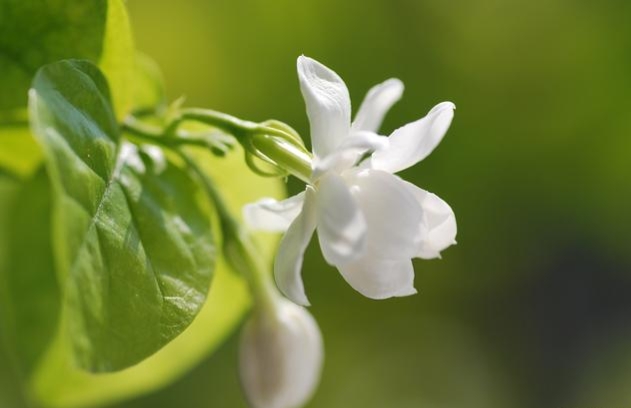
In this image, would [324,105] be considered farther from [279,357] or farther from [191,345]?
[191,345]

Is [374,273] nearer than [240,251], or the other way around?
[374,273]

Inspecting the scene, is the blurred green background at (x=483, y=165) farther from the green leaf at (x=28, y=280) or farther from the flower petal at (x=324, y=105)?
the flower petal at (x=324, y=105)

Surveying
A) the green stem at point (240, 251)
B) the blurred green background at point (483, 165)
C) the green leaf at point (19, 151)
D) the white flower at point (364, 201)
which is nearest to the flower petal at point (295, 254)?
the white flower at point (364, 201)

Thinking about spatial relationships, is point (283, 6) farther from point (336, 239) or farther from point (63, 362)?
point (336, 239)

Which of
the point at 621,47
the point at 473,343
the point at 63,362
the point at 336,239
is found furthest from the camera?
the point at 473,343

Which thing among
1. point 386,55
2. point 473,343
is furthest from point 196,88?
point 473,343

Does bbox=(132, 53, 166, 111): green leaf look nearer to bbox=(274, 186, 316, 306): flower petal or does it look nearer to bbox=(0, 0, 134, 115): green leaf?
bbox=(0, 0, 134, 115): green leaf

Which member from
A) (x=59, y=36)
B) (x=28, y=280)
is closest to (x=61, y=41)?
(x=59, y=36)
